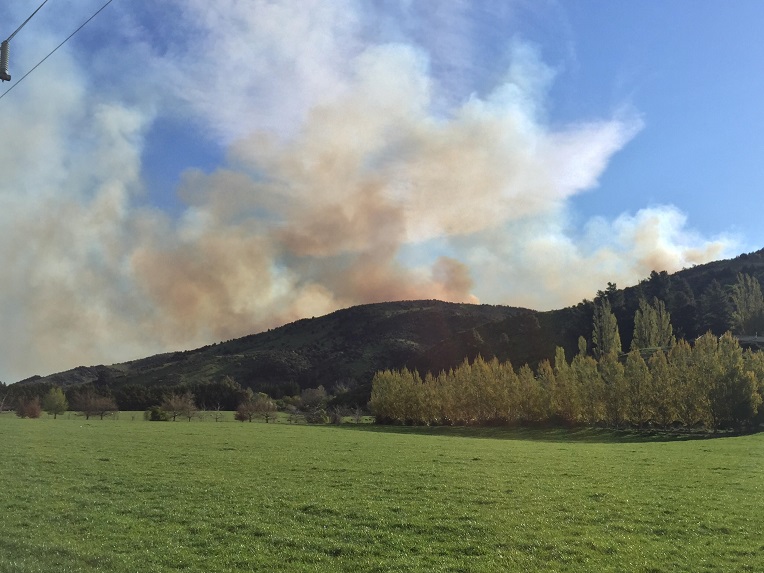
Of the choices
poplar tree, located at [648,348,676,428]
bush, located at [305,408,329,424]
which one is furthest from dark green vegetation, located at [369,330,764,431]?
bush, located at [305,408,329,424]

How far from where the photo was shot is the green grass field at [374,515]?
14.4 m

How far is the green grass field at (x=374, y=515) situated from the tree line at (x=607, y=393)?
5210cm

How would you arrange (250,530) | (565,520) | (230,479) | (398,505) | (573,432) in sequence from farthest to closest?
(573,432), (230,479), (398,505), (565,520), (250,530)

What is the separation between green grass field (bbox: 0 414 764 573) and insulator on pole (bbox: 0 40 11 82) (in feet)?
46.1

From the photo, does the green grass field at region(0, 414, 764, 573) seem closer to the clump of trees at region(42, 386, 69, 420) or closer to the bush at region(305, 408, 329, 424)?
the bush at region(305, 408, 329, 424)

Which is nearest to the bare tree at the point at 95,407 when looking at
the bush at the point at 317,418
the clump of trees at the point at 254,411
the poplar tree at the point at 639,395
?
the clump of trees at the point at 254,411

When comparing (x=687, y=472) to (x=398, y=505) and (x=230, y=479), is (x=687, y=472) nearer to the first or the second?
(x=398, y=505)

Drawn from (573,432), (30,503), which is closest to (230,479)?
(30,503)

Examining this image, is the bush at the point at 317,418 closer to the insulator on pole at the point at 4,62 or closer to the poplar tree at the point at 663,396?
the poplar tree at the point at 663,396

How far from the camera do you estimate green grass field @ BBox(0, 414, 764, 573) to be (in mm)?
14398

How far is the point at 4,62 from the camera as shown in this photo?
1753cm

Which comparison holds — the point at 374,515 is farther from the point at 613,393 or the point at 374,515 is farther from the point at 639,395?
the point at 613,393

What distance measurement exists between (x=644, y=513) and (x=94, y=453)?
110 feet

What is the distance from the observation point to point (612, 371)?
92.6m
